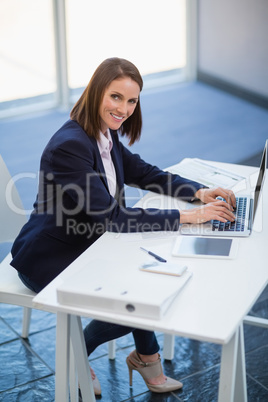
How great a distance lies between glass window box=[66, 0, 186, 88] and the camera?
5516mm

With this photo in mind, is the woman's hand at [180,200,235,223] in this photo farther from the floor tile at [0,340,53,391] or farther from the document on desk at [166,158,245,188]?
the floor tile at [0,340,53,391]

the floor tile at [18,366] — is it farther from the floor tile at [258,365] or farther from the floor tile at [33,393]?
the floor tile at [258,365]

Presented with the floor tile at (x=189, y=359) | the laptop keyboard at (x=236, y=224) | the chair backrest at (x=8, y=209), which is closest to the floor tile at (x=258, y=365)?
the floor tile at (x=189, y=359)

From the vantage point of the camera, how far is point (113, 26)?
18.8ft

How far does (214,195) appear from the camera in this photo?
2.25 m

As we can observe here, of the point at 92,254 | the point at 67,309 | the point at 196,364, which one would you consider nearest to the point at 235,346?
the point at 67,309

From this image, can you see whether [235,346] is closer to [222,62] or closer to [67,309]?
[67,309]

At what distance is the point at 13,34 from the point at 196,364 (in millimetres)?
3692

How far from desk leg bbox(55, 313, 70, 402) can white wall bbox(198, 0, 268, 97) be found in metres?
4.52

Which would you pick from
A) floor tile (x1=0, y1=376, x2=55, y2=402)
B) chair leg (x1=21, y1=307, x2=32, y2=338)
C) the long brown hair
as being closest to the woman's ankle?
floor tile (x1=0, y1=376, x2=55, y2=402)

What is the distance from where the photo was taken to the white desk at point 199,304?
4.86 feet

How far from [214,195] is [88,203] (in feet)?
1.70

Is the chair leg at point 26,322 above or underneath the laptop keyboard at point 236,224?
underneath

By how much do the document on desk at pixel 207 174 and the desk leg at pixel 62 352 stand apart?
0.90 metres
